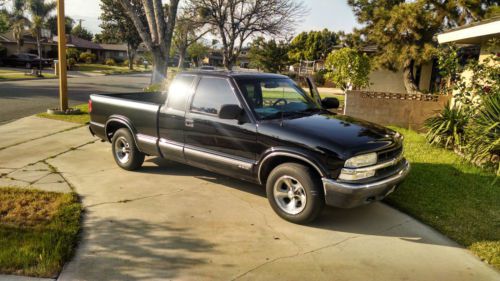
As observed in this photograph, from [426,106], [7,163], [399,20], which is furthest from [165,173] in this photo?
[399,20]

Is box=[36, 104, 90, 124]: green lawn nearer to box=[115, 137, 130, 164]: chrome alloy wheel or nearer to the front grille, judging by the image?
box=[115, 137, 130, 164]: chrome alloy wheel

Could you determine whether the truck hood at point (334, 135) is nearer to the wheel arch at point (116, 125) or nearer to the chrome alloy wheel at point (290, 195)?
the chrome alloy wheel at point (290, 195)

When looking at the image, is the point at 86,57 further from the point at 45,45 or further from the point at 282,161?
the point at 282,161

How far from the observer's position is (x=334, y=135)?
15.0 feet

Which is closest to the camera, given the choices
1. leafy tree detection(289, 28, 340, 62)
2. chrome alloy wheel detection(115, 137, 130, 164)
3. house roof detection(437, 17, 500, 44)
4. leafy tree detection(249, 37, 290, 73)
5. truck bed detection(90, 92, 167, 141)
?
truck bed detection(90, 92, 167, 141)

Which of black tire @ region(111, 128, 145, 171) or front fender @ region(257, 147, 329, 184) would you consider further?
black tire @ region(111, 128, 145, 171)

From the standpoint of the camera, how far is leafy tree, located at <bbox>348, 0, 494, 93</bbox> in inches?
628

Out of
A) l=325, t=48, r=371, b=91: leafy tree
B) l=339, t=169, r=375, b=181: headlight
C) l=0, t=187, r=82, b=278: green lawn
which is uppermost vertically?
l=325, t=48, r=371, b=91: leafy tree

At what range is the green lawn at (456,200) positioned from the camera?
4.54m

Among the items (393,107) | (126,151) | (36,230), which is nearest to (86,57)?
(393,107)

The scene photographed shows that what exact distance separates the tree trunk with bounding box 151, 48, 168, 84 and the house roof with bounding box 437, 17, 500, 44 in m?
10.3

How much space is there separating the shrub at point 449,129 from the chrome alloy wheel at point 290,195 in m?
5.13

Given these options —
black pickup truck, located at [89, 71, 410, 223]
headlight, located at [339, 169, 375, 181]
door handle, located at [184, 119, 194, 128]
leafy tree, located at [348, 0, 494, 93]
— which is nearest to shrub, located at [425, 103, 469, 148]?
black pickup truck, located at [89, 71, 410, 223]

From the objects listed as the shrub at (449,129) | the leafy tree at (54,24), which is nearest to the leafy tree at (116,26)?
the leafy tree at (54,24)
